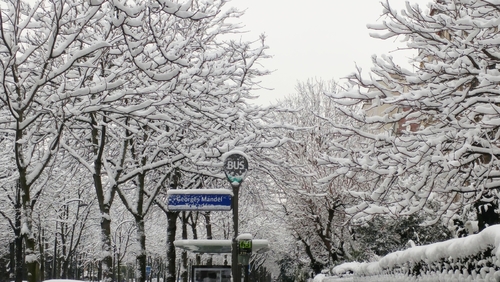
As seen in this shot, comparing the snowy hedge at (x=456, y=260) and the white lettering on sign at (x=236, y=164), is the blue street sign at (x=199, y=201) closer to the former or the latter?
the white lettering on sign at (x=236, y=164)

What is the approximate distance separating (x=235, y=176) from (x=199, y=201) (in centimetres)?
130

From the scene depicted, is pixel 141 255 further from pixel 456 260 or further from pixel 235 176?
pixel 456 260

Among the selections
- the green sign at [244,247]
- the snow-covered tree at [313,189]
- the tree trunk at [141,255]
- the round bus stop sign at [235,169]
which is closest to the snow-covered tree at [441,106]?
the round bus stop sign at [235,169]

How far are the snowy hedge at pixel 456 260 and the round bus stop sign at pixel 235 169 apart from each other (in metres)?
3.03

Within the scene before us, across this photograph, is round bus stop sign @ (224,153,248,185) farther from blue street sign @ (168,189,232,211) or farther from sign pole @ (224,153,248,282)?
blue street sign @ (168,189,232,211)

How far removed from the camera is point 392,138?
9039mm

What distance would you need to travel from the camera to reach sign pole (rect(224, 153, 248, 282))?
943 cm

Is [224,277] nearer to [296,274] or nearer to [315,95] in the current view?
[315,95]

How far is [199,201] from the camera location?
35.0 feet

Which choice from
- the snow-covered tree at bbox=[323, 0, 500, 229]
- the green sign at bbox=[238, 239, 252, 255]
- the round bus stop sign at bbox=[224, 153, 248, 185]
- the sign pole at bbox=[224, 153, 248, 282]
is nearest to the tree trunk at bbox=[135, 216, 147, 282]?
the sign pole at bbox=[224, 153, 248, 282]

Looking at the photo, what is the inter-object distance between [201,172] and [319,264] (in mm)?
20389

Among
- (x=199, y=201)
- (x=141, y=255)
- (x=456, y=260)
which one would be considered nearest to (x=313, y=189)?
(x=141, y=255)

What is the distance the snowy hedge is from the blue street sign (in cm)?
370

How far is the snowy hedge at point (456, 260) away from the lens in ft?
13.4
